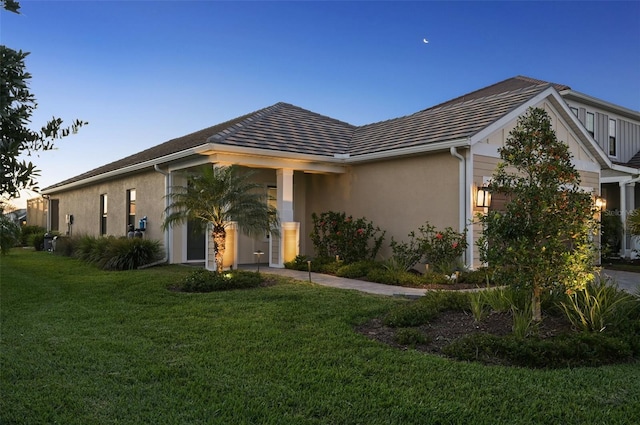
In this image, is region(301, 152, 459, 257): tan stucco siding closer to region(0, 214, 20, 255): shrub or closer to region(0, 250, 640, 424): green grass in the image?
region(0, 250, 640, 424): green grass

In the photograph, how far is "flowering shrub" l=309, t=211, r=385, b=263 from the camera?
11859mm

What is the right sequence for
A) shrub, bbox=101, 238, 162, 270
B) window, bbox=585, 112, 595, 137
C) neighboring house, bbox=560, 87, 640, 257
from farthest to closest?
1. window, bbox=585, 112, 595, 137
2. neighboring house, bbox=560, 87, 640, 257
3. shrub, bbox=101, 238, 162, 270

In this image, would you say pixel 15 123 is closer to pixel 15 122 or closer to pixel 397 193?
pixel 15 122

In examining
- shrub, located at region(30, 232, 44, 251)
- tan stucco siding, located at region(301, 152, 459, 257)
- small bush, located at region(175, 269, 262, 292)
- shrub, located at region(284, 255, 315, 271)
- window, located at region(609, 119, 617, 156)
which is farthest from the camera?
shrub, located at region(30, 232, 44, 251)

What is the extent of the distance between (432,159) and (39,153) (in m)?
9.40

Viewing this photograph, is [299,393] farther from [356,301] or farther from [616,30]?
[616,30]

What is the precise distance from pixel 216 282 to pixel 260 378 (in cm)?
488

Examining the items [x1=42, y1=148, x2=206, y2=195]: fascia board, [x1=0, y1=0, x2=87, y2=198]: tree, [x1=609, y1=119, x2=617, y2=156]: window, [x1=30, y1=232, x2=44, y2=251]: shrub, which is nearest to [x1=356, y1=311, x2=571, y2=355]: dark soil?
[x1=0, y1=0, x2=87, y2=198]: tree

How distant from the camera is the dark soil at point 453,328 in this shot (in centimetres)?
491

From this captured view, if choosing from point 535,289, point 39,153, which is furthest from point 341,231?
point 39,153

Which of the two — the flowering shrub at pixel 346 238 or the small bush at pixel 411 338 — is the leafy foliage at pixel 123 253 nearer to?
the flowering shrub at pixel 346 238

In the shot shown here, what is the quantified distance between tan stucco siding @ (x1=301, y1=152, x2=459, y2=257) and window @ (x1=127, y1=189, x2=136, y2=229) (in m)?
6.26

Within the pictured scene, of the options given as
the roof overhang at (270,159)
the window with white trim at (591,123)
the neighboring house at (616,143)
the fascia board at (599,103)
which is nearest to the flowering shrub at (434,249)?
the roof overhang at (270,159)

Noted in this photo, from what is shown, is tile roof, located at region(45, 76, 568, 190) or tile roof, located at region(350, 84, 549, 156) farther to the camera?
tile roof, located at region(45, 76, 568, 190)
